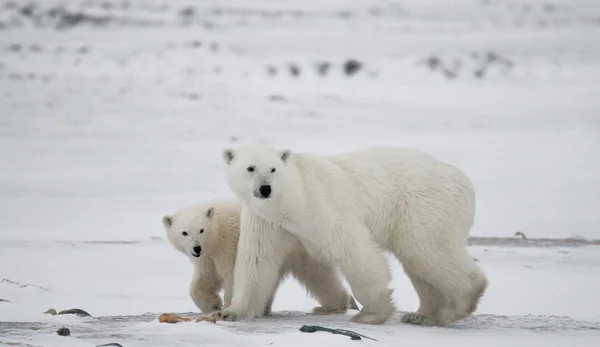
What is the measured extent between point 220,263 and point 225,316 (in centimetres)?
56

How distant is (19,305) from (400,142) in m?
9.84

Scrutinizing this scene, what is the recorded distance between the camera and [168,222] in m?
6.61

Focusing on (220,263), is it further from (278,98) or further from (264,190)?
(278,98)

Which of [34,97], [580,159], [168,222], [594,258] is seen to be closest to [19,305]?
[168,222]

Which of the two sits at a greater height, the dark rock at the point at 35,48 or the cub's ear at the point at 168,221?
the dark rock at the point at 35,48

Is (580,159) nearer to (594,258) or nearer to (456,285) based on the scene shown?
(594,258)

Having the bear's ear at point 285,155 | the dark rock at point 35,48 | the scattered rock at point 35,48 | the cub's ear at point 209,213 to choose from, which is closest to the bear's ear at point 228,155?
the bear's ear at point 285,155

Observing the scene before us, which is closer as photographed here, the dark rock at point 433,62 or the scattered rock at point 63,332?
the scattered rock at point 63,332

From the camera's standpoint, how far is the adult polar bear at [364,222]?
5.84 meters

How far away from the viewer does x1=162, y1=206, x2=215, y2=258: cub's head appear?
640 centimetres

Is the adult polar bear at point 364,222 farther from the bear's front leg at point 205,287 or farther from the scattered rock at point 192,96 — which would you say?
the scattered rock at point 192,96

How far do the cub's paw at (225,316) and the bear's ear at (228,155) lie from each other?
837 mm

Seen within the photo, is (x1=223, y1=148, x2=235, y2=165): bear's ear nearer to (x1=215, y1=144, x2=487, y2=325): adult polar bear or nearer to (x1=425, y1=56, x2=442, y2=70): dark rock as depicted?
(x1=215, y1=144, x2=487, y2=325): adult polar bear

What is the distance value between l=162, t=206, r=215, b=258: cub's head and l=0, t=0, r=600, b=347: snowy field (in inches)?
24.3
